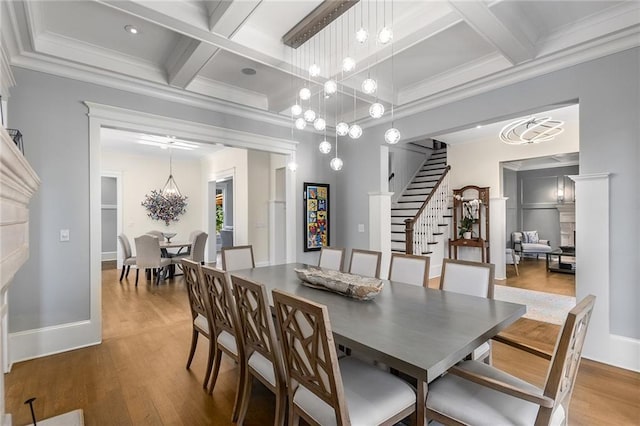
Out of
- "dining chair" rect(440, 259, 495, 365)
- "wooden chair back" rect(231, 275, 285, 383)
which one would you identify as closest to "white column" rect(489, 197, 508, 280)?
"dining chair" rect(440, 259, 495, 365)

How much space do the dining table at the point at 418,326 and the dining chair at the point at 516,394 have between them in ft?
0.34

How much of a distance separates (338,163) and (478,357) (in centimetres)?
187

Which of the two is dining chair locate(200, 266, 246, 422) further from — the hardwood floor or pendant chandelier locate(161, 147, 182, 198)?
pendant chandelier locate(161, 147, 182, 198)

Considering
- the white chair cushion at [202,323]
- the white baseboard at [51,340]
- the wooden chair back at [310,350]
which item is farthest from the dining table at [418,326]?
the white baseboard at [51,340]

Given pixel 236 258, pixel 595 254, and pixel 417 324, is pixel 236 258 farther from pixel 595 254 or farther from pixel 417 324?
pixel 595 254

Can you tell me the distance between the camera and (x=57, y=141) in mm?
3039

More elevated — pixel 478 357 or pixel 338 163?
pixel 338 163

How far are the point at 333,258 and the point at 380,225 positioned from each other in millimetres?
1409

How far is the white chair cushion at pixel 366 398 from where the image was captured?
1394 mm

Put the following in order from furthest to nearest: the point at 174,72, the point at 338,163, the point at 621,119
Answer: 1. the point at 174,72
2. the point at 338,163
3. the point at 621,119

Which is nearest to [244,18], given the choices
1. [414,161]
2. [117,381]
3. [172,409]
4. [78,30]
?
[78,30]

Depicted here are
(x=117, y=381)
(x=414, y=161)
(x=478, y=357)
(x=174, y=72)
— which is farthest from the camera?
(x=414, y=161)

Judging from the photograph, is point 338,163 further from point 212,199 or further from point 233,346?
point 212,199

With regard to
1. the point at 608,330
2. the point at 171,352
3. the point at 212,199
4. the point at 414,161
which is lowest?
the point at 171,352
